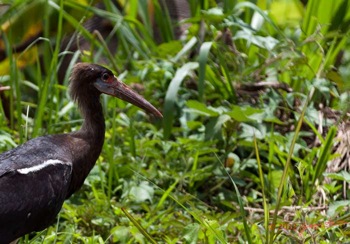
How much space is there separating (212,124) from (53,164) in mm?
1189

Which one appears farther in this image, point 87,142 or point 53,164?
point 87,142

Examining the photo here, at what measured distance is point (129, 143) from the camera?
5.80 metres

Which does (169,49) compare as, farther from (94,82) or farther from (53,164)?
(53,164)

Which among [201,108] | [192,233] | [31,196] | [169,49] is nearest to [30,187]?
[31,196]

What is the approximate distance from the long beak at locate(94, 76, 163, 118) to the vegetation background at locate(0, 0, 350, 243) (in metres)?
0.36

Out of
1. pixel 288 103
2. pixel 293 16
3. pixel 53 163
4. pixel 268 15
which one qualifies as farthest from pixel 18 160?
pixel 293 16

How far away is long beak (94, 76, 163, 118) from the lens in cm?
511

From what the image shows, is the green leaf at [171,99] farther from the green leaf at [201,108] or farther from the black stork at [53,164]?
the black stork at [53,164]

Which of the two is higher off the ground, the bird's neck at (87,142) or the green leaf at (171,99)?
the bird's neck at (87,142)

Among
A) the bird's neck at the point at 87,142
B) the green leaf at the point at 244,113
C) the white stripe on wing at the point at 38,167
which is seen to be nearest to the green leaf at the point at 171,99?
the green leaf at the point at 244,113

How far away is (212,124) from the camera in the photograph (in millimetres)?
5555

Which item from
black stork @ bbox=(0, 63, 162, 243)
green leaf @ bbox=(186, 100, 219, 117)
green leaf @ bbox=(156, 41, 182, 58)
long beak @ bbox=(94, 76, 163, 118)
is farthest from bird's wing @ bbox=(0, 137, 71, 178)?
green leaf @ bbox=(156, 41, 182, 58)

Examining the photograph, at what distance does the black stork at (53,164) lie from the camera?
4.51 meters

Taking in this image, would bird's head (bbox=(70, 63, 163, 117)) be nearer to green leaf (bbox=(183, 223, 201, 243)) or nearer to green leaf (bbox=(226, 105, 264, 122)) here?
green leaf (bbox=(226, 105, 264, 122))
